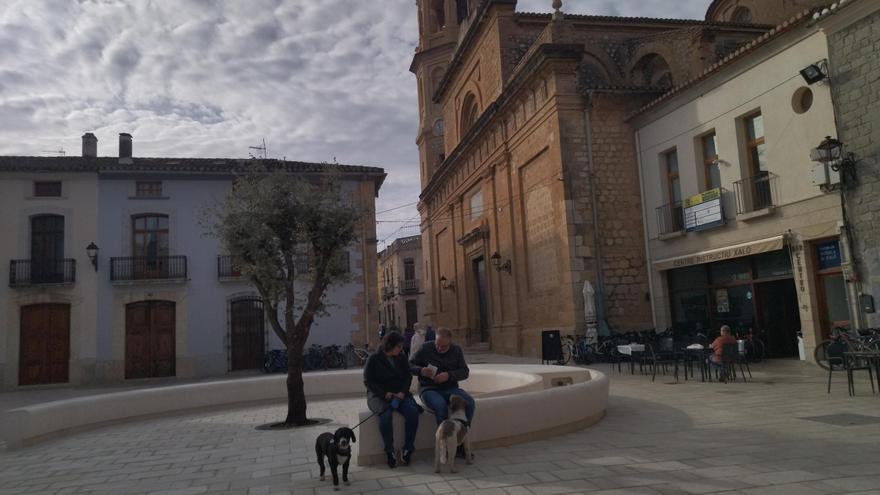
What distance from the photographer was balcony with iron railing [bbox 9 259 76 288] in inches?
806

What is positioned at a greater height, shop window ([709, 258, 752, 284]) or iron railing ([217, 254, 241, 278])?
iron railing ([217, 254, 241, 278])

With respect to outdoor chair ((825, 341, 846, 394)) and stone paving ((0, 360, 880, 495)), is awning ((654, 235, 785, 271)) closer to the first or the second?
outdoor chair ((825, 341, 846, 394))

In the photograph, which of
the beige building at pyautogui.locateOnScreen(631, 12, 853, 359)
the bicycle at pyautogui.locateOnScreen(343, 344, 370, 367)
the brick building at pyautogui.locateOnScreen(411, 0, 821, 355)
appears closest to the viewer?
the beige building at pyautogui.locateOnScreen(631, 12, 853, 359)

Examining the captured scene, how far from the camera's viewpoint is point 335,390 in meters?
12.5

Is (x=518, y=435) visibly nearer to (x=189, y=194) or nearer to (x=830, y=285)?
(x=830, y=285)

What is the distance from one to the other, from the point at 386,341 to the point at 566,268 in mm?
12029

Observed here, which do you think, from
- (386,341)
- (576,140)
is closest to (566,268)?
(576,140)

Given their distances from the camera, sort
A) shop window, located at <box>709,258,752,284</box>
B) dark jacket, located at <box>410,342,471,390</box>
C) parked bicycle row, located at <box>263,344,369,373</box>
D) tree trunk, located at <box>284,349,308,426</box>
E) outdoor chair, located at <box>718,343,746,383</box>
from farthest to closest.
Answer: parked bicycle row, located at <box>263,344,369,373</box> → shop window, located at <box>709,258,752,284</box> → outdoor chair, located at <box>718,343,746,383</box> → tree trunk, located at <box>284,349,308,426</box> → dark jacket, located at <box>410,342,471,390</box>

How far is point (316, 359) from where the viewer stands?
20.9 metres

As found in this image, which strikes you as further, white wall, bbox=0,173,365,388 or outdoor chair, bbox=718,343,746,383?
white wall, bbox=0,173,365,388

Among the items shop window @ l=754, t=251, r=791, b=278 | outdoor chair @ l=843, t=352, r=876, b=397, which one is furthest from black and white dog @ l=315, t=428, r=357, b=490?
shop window @ l=754, t=251, r=791, b=278

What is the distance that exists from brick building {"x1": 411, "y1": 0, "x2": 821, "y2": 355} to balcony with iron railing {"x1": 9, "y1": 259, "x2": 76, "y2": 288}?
14318 mm

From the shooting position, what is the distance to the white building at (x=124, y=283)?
20422mm

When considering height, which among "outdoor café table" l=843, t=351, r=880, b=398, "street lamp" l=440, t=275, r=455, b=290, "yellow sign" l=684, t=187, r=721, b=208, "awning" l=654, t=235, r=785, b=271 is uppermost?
"yellow sign" l=684, t=187, r=721, b=208
